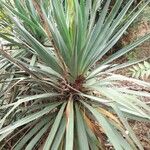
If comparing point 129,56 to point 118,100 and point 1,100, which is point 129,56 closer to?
point 1,100

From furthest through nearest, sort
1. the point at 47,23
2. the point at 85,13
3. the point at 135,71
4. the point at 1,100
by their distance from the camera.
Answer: the point at 135,71
the point at 1,100
the point at 85,13
the point at 47,23

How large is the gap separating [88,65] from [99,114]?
0.35 meters

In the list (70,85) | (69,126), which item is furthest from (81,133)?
(70,85)

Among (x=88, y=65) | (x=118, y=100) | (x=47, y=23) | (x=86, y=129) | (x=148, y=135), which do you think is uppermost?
(x=47, y=23)

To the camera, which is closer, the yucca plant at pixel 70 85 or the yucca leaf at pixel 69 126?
the yucca leaf at pixel 69 126

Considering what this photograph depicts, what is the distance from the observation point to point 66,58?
2.34m

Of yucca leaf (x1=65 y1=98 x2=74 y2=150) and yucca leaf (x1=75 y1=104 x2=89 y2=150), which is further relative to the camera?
yucca leaf (x1=75 y1=104 x2=89 y2=150)

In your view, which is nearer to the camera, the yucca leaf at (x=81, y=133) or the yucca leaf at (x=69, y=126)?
the yucca leaf at (x=69, y=126)

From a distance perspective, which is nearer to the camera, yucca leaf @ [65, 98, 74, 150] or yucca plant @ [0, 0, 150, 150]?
yucca leaf @ [65, 98, 74, 150]

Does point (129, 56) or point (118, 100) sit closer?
point (118, 100)

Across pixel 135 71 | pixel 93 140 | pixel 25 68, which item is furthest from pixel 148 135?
pixel 25 68

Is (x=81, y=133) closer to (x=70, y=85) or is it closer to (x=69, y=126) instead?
(x=69, y=126)

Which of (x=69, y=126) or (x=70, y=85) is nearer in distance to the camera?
(x=69, y=126)

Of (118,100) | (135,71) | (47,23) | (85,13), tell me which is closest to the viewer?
(118,100)
